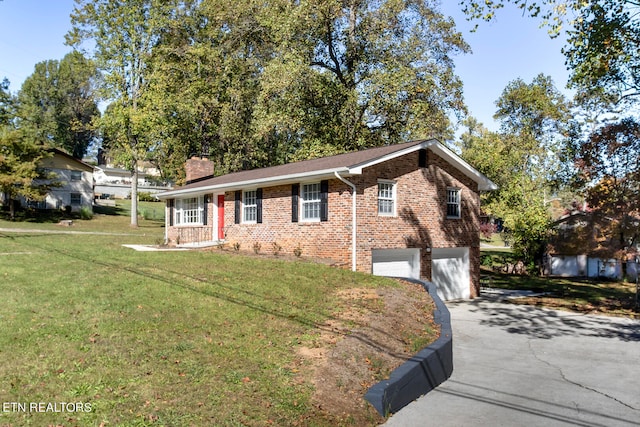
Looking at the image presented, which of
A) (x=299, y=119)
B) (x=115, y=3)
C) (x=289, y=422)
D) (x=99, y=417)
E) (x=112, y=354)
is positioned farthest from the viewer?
(x=115, y=3)

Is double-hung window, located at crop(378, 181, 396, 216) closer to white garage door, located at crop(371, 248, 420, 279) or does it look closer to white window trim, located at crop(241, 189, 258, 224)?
white garage door, located at crop(371, 248, 420, 279)

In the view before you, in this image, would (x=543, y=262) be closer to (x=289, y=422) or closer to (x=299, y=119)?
(x=299, y=119)

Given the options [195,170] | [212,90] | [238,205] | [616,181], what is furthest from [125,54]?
[616,181]

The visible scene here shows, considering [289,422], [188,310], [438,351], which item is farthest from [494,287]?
[289,422]

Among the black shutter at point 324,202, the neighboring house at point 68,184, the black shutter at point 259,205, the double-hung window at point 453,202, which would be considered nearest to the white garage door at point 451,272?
the double-hung window at point 453,202

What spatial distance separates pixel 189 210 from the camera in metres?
26.0

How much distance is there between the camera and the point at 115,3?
39281 mm

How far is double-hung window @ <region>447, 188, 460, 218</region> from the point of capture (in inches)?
801

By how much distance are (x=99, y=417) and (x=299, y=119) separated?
25.0 m

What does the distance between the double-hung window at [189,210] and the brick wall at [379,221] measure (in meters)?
3.14

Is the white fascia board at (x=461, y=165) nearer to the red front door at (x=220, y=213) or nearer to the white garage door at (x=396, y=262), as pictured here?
the white garage door at (x=396, y=262)

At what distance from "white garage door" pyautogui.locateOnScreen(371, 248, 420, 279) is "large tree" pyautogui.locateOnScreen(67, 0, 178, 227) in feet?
86.9

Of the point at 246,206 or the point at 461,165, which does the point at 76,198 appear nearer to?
the point at 246,206

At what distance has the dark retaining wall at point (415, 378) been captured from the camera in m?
6.99
